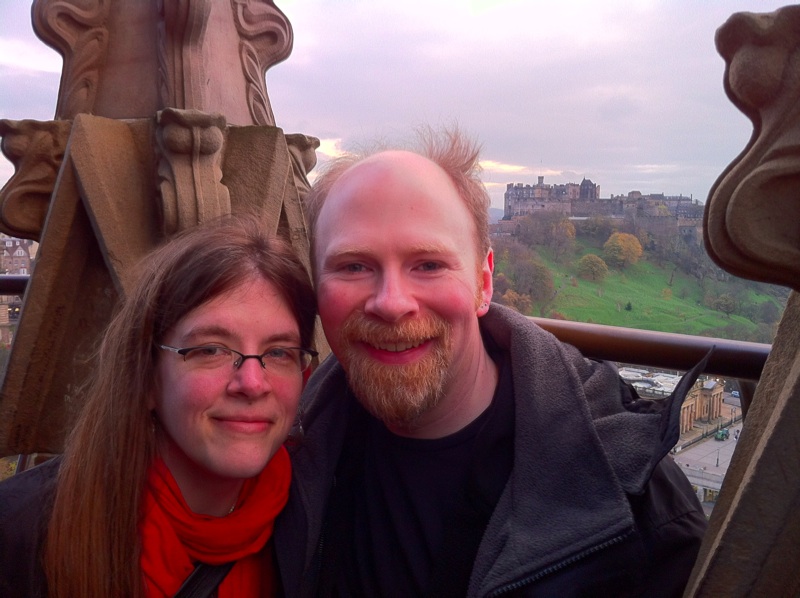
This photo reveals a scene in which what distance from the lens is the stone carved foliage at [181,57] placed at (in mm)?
2639

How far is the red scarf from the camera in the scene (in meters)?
1.33

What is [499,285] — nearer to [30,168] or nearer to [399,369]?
[399,369]

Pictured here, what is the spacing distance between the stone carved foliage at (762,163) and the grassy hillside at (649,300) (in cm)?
69

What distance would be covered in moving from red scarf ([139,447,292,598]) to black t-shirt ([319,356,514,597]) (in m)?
0.14

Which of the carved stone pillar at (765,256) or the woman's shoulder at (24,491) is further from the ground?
the carved stone pillar at (765,256)

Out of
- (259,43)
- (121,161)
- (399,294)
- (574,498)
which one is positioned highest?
(259,43)

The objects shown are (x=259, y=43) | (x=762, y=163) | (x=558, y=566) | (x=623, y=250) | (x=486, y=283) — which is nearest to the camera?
(x=762, y=163)

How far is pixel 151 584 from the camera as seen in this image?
4.29ft

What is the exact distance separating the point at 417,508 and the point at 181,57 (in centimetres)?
209

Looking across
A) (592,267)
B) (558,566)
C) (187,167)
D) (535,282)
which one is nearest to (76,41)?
(187,167)

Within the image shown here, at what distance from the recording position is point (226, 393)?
4.34ft

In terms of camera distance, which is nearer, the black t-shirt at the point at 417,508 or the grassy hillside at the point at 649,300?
the black t-shirt at the point at 417,508

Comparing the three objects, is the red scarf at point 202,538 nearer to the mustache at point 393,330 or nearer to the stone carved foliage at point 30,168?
the mustache at point 393,330

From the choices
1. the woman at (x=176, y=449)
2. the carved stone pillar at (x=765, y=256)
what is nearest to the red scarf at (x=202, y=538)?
the woman at (x=176, y=449)
